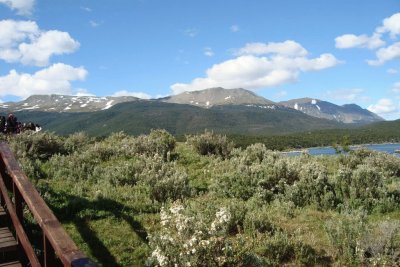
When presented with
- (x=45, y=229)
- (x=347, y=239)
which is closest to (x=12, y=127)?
(x=347, y=239)

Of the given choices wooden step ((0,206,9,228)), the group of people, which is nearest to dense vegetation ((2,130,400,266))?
wooden step ((0,206,9,228))

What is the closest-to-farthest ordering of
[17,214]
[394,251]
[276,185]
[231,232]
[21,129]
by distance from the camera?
[17,214] < [394,251] < [231,232] < [276,185] < [21,129]

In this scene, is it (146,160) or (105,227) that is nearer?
(105,227)

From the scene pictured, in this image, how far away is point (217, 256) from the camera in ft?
22.6

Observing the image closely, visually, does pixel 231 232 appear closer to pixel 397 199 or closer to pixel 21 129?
pixel 397 199

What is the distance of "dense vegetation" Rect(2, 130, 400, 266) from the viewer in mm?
7332

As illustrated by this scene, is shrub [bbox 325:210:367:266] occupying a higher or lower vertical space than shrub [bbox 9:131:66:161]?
lower

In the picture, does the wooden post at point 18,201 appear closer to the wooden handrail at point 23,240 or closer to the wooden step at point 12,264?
the wooden handrail at point 23,240

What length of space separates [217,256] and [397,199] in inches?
317

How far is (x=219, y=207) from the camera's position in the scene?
1020 centimetres

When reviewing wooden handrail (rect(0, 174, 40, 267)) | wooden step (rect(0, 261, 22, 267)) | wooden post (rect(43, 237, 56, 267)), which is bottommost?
wooden step (rect(0, 261, 22, 267))

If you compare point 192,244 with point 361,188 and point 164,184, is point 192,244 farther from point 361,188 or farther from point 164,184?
point 361,188

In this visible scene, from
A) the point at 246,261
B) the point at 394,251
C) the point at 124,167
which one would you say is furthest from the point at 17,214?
the point at 124,167

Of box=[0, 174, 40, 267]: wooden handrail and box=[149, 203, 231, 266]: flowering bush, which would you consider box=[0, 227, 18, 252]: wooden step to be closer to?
box=[0, 174, 40, 267]: wooden handrail
